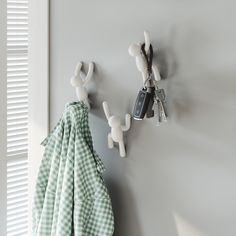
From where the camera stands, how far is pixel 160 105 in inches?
50.9

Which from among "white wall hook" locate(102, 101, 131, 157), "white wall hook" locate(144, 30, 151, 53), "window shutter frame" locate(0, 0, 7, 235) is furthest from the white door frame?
"white wall hook" locate(144, 30, 151, 53)

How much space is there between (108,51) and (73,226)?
0.56 meters

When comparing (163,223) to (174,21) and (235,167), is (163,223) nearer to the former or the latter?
(235,167)

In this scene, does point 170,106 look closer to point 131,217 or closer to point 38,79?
point 131,217

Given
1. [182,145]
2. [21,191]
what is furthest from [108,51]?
[21,191]

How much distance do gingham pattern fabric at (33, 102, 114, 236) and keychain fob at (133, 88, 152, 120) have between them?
8.9 inches

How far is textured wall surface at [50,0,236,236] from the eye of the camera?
1.20 meters

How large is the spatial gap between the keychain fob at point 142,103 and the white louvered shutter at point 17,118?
2.45ft

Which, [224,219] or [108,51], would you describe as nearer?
[224,219]

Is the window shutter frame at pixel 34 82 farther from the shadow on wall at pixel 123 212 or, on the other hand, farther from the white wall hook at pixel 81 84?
the shadow on wall at pixel 123 212

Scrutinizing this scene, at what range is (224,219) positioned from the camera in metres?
1.23

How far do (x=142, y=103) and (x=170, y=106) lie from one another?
0.09m

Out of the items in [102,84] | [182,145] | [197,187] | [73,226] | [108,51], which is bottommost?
[73,226]

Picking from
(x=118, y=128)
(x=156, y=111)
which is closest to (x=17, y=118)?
(x=118, y=128)
